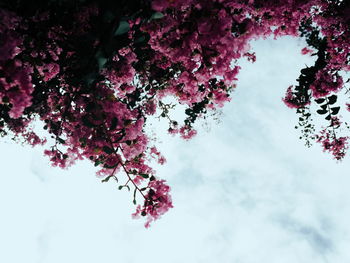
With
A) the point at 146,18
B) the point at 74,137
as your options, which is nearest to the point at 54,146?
the point at 74,137

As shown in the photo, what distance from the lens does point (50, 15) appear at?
330 cm

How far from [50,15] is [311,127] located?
6.21 meters

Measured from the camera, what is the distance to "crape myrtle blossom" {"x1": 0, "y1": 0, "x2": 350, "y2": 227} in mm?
2467

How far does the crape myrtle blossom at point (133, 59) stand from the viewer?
2467 millimetres

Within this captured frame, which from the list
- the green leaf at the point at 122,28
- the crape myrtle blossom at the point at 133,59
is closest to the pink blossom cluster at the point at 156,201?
the crape myrtle blossom at the point at 133,59

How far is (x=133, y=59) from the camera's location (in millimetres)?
3660

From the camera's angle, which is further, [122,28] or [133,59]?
[133,59]

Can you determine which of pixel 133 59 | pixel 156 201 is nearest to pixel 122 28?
pixel 133 59

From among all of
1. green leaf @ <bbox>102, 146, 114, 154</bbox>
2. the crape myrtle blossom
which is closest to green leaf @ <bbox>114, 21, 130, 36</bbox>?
the crape myrtle blossom

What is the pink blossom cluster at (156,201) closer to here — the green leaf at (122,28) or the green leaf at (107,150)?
the green leaf at (107,150)

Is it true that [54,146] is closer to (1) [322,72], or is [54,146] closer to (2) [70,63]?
(2) [70,63]

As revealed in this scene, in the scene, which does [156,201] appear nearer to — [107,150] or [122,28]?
[107,150]

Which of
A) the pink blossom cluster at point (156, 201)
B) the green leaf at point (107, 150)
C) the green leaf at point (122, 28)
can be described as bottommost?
the pink blossom cluster at point (156, 201)

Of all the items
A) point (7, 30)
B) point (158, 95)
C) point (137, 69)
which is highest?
point (158, 95)
